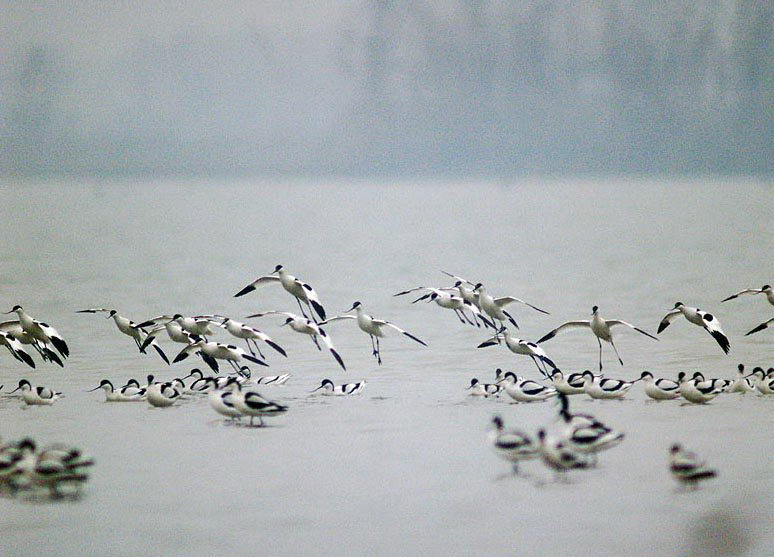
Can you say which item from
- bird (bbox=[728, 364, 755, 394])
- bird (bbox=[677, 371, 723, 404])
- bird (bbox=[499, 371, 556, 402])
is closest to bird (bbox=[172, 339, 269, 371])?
bird (bbox=[499, 371, 556, 402])

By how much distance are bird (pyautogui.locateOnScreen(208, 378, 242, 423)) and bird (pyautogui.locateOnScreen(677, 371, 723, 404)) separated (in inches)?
232

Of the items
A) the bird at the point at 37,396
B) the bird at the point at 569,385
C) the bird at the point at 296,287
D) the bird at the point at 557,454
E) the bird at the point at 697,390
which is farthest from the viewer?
the bird at the point at 296,287

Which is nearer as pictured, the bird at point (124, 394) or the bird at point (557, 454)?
the bird at point (557, 454)

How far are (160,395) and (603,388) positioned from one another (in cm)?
599

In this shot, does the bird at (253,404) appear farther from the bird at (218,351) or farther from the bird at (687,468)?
the bird at (687,468)

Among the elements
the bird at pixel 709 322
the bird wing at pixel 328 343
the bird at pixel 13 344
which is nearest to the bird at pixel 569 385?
the bird at pixel 709 322

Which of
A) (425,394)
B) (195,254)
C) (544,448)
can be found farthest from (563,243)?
(544,448)

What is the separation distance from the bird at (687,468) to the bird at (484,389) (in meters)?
4.91

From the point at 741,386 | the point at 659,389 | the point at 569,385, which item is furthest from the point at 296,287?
the point at 741,386

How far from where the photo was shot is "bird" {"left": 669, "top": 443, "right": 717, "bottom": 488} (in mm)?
13688

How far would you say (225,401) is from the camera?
16.7m

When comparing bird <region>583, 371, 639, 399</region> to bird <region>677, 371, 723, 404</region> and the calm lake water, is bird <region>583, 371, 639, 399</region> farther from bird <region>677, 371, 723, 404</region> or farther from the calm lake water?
bird <region>677, 371, 723, 404</region>

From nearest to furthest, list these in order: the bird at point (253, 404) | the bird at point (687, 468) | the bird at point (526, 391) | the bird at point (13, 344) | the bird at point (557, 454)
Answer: the bird at point (687, 468) < the bird at point (557, 454) < the bird at point (253, 404) < the bird at point (526, 391) < the bird at point (13, 344)

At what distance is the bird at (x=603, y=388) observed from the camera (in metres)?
18.0
